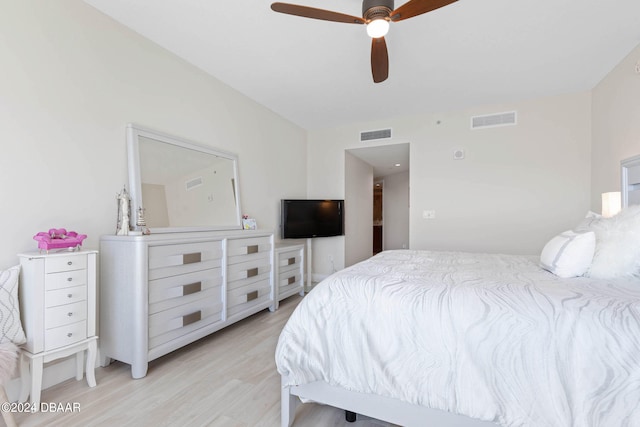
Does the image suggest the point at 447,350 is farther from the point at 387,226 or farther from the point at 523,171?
the point at 387,226

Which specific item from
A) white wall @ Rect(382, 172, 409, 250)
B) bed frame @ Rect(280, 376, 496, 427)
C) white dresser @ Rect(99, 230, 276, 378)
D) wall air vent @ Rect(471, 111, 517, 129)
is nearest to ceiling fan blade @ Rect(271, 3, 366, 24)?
white dresser @ Rect(99, 230, 276, 378)

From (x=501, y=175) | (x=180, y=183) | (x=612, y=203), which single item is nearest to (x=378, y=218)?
(x=501, y=175)

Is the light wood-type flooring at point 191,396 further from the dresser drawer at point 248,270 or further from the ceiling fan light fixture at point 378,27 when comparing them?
the ceiling fan light fixture at point 378,27

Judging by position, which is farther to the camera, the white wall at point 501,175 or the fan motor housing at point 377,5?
the white wall at point 501,175

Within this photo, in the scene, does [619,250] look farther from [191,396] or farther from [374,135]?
[374,135]

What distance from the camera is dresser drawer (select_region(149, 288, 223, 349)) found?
2.03 m

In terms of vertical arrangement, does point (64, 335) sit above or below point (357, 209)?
below

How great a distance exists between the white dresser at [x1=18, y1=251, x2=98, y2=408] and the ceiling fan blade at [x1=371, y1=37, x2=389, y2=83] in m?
2.29

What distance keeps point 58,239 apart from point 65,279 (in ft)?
0.82

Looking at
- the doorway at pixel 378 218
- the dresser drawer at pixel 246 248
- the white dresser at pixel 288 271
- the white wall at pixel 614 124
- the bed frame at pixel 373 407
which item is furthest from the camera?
the doorway at pixel 378 218

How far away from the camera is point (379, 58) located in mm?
2098

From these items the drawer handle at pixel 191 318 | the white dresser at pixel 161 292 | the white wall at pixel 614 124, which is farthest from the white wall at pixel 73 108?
the white wall at pixel 614 124

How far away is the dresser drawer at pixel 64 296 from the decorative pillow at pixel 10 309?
14 cm

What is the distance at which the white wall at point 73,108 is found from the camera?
5.61ft
